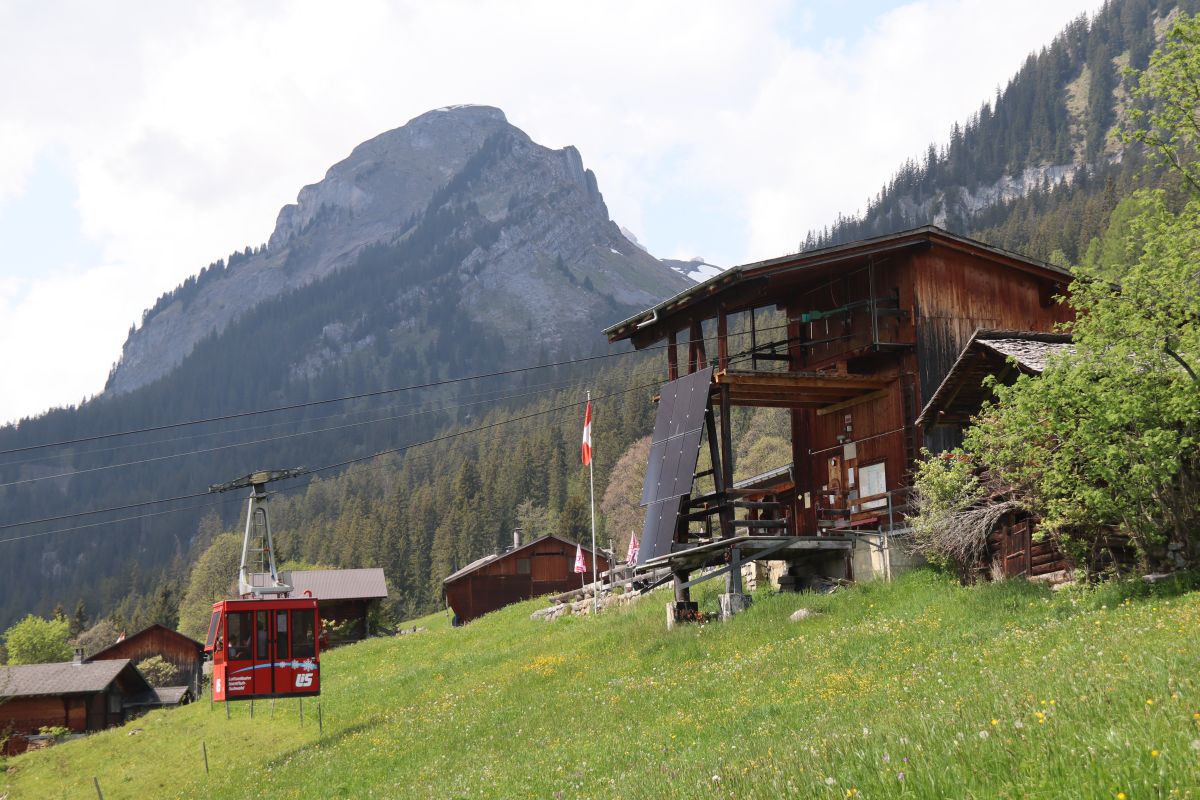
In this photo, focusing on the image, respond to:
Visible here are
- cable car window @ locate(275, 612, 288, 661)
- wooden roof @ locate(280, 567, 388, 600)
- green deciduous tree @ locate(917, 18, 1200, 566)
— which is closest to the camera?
green deciduous tree @ locate(917, 18, 1200, 566)

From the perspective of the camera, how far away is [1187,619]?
50.0ft

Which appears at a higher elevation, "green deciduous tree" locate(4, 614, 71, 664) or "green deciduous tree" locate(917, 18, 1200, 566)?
"green deciduous tree" locate(917, 18, 1200, 566)

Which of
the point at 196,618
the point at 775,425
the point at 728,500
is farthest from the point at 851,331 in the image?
the point at 196,618

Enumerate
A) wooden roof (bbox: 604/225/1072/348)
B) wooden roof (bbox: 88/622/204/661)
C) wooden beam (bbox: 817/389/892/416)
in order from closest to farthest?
wooden roof (bbox: 604/225/1072/348)
wooden beam (bbox: 817/389/892/416)
wooden roof (bbox: 88/622/204/661)

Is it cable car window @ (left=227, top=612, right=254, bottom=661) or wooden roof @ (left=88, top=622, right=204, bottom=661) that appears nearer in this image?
cable car window @ (left=227, top=612, right=254, bottom=661)

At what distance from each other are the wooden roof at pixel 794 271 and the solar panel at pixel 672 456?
2237 millimetres

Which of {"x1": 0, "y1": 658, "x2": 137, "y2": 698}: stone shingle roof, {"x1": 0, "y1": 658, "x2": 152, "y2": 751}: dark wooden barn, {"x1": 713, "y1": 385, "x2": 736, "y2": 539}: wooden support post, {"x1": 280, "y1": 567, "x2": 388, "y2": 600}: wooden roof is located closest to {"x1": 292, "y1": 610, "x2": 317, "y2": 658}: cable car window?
{"x1": 713, "y1": 385, "x2": 736, "y2": 539}: wooden support post

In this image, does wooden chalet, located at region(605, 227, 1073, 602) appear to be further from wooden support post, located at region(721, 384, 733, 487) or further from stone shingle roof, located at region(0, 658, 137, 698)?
stone shingle roof, located at region(0, 658, 137, 698)

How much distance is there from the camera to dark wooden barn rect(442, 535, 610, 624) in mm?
88500

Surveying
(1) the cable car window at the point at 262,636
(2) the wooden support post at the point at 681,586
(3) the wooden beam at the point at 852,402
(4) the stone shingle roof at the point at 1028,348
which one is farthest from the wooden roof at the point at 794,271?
(1) the cable car window at the point at 262,636

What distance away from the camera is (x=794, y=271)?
3394 centimetres

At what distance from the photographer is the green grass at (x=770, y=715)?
8.62m

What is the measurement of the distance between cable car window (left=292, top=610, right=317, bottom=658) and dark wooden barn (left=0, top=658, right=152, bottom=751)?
46768 millimetres

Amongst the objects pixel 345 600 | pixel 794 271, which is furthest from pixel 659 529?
pixel 345 600
